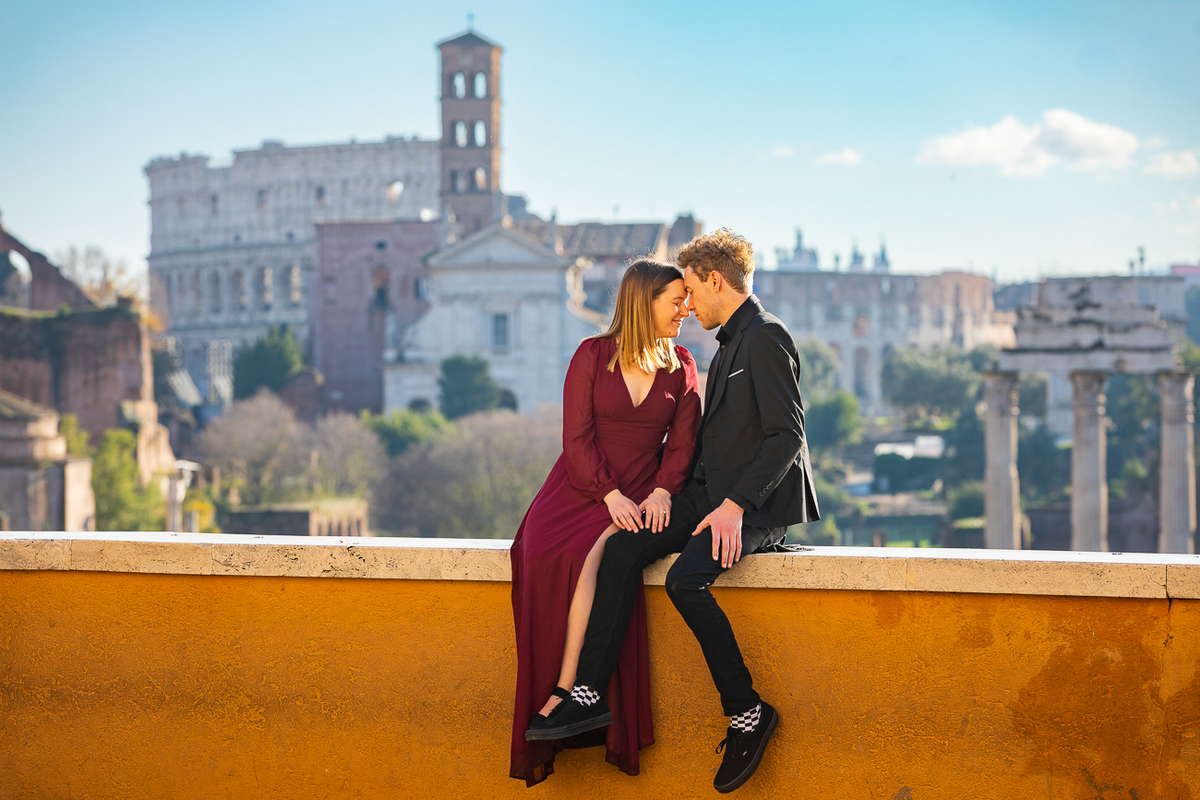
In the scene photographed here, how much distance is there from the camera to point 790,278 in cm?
7775

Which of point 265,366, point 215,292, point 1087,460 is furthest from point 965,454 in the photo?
point 215,292

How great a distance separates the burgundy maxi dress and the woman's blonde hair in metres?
0.05

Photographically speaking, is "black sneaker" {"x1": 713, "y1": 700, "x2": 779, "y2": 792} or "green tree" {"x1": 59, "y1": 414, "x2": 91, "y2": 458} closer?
"black sneaker" {"x1": 713, "y1": 700, "x2": 779, "y2": 792}

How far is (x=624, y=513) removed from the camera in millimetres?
4191

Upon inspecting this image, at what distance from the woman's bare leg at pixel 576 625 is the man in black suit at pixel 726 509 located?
30 mm

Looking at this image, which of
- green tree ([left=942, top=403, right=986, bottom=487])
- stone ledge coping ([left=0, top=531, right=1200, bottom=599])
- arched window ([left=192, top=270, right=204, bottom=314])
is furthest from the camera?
arched window ([left=192, top=270, right=204, bottom=314])

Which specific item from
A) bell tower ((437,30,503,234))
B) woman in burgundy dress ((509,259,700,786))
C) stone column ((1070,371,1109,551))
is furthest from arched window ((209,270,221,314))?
woman in burgundy dress ((509,259,700,786))

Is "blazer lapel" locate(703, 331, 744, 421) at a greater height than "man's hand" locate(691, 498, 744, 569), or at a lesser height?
greater

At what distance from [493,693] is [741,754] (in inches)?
28.0

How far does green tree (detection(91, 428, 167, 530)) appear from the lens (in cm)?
3475

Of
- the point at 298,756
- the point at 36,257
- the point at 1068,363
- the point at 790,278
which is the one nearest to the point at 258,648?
the point at 298,756

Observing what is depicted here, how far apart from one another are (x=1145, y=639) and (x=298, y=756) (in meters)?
2.28

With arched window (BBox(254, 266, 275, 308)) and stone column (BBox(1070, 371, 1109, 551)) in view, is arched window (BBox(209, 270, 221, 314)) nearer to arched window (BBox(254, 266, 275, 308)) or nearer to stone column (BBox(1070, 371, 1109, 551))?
arched window (BBox(254, 266, 275, 308))

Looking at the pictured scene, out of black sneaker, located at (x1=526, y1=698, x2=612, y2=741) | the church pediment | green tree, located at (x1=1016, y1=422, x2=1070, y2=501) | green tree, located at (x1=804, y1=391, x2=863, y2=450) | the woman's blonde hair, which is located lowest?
green tree, located at (x1=1016, y1=422, x2=1070, y2=501)
